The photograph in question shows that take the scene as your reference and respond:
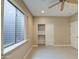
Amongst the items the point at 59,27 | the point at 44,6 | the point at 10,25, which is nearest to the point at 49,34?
the point at 59,27

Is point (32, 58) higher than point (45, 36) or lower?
lower

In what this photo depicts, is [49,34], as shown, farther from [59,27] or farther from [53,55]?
[53,55]

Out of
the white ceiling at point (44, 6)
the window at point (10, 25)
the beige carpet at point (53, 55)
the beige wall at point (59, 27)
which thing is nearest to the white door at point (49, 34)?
the beige wall at point (59, 27)

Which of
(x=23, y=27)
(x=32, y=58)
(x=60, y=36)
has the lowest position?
(x=32, y=58)

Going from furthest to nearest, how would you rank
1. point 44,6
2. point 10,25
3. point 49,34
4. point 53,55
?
point 49,34
point 44,6
point 53,55
point 10,25

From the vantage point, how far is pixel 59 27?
9891 mm

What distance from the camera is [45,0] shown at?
16.5 ft

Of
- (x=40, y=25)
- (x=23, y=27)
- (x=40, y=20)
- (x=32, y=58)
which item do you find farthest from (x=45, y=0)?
(x=40, y=25)

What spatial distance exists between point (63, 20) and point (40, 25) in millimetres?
1921

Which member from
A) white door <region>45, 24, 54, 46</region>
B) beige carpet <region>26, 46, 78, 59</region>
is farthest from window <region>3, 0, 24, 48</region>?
white door <region>45, 24, 54, 46</region>

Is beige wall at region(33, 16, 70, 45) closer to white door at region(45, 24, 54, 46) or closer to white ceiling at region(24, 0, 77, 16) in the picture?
white door at region(45, 24, 54, 46)

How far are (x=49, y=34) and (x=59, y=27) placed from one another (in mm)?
944

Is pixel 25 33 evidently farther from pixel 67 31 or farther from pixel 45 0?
pixel 67 31

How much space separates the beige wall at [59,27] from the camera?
984 cm
